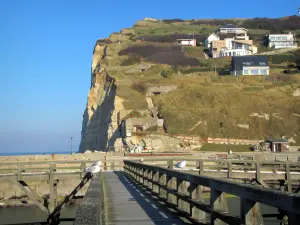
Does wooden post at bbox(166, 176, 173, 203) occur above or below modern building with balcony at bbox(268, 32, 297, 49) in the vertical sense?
below

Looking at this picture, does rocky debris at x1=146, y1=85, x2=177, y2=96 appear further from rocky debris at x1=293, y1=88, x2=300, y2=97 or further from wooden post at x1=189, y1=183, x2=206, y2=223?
wooden post at x1=189, y1=183, x2=206, y2=223

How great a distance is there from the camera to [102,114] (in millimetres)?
98062

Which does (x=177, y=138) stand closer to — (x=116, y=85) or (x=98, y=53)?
(x=116, y=85)

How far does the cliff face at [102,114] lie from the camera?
83.6 meters

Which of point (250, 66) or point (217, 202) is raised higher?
point (250, 66)

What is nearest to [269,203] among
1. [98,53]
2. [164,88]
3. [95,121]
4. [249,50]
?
[164,88]

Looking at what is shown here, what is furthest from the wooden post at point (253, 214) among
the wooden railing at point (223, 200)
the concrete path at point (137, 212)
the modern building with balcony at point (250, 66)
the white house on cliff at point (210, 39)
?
the white house on cliff at point (210, 39)

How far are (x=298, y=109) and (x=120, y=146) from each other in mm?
33701

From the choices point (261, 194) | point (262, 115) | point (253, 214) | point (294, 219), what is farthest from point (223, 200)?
point (262, 115)

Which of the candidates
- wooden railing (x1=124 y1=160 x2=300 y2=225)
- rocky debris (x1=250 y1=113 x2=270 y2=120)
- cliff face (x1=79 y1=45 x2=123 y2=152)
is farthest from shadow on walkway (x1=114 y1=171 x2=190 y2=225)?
rocky debris (x1=250 y1=113 x2=270 y2=120)

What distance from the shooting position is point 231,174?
21484 millimetres

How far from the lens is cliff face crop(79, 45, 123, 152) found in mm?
83625

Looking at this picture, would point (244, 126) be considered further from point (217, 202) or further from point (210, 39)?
point (210, 39)

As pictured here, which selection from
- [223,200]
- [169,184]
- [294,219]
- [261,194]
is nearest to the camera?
[294,219]
